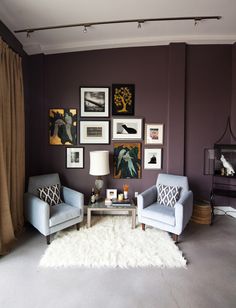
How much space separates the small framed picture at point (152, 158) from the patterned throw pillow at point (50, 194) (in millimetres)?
1569

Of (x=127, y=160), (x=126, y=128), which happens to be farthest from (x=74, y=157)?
(x=126, y=128)

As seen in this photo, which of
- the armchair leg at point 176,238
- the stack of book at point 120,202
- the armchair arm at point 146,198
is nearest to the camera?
the armchair leg at point 176,238

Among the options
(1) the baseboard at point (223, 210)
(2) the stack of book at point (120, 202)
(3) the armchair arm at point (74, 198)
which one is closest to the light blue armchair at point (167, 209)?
(2) the stack of book at point (120, 202)

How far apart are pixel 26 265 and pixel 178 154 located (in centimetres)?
275

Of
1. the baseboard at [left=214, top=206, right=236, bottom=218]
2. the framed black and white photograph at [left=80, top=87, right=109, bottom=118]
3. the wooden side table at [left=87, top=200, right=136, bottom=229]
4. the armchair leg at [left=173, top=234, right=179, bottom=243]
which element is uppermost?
the framed black and white photograph at [left=80, top=87, right=109, bottom=118]

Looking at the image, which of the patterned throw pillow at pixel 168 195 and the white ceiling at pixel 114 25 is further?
the patterned throw pillow at pixel 168 195

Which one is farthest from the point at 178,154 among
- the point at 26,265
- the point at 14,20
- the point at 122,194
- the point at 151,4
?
the point at 14,20

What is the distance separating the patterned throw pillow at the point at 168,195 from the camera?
10.1ft

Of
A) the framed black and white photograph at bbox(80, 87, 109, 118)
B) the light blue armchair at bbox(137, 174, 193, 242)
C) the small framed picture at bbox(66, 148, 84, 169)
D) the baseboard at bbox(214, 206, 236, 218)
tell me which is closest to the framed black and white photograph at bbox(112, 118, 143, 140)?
the framed black and white photograph at bbox(80, 87, 109, 118)

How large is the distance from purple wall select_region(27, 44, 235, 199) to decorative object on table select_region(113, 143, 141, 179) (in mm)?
204

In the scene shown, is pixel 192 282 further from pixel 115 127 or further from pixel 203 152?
pixel 115 127

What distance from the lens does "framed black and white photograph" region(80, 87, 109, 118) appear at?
3580 millimetres

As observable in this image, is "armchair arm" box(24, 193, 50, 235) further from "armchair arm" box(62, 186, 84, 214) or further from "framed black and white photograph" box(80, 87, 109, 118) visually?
"framed black and white photograph" box(80, 87, 109, 118)

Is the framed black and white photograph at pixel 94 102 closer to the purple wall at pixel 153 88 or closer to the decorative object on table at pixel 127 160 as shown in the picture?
the purple wall at pixel 153 88
